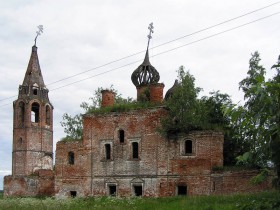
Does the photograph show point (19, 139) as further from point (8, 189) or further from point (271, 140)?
point (271, 140)

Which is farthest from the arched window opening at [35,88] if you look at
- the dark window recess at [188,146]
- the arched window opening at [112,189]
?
the dark window recess at [188,146]

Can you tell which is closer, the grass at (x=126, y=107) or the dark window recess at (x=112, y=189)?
the grass at (x=126, y=107)

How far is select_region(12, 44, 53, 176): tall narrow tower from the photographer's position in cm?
3644

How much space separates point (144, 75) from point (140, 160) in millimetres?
6318

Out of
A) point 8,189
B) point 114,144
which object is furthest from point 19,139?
point 114,144

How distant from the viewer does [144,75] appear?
25.8 m

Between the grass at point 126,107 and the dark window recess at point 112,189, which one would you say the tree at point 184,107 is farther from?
the dark window recess at point 112,189

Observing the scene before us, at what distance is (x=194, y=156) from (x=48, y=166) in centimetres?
2122

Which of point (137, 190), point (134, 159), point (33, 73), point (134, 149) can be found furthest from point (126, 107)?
point (33, 73)

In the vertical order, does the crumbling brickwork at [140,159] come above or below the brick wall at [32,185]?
above

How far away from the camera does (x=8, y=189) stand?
30406 mm

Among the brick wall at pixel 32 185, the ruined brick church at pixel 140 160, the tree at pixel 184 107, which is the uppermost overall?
the tree at pixel 184 107

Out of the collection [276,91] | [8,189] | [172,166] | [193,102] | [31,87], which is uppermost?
[31,87]

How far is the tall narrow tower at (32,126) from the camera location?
36.4 m
